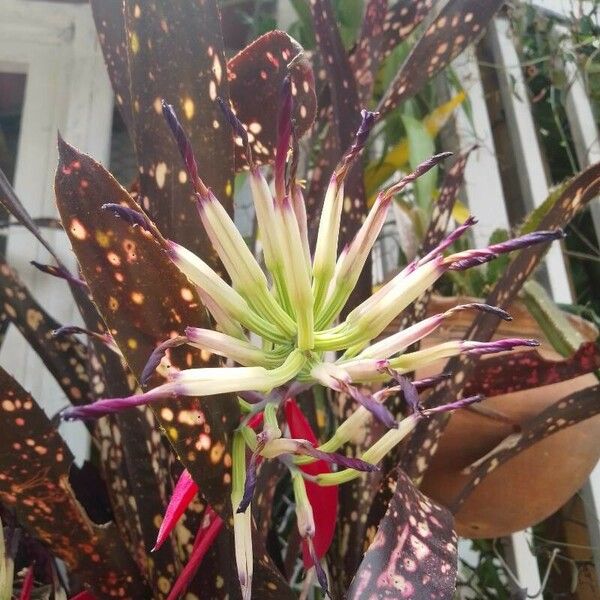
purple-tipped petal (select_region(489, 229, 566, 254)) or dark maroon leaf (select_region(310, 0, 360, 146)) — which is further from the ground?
dark maroon leaf (select_region(310, 0, 360, 146))

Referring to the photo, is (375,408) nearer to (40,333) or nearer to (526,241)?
A: (526,241)

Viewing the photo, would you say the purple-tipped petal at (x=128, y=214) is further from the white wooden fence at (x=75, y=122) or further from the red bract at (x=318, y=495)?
the white wooden fence at (x=75, y=122)

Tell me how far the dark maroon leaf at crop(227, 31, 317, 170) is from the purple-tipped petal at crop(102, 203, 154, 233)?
0.73 ft

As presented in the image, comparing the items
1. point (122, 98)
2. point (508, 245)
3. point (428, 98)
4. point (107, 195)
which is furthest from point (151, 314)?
point (428, 98)

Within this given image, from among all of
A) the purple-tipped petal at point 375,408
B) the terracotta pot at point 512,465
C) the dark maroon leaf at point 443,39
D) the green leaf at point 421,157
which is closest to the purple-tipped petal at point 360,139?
the purple-tipped petal at point 375,408

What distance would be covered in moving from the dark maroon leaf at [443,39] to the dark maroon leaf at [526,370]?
0.22 metres

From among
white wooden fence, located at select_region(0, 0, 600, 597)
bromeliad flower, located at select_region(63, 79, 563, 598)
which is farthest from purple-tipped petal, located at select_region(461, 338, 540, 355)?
white wooden fence, located at select_region(0, 0, 600, 597)

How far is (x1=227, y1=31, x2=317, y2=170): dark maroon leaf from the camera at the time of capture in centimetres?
48

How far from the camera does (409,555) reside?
0.29 metres

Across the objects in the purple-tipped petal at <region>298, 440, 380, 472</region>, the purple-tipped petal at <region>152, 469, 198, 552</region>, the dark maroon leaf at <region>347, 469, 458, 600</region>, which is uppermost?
the purple-tipped petal at <region>298, 440, 380, 472</region>

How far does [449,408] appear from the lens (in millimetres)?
328

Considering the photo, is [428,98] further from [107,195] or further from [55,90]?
[107,195]

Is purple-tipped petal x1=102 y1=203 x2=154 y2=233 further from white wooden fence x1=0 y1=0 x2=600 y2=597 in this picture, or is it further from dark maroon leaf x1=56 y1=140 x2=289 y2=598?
white wooden fence x1=0 y1=0 x2=600 y2=597

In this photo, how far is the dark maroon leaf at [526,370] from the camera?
48 centimetres
